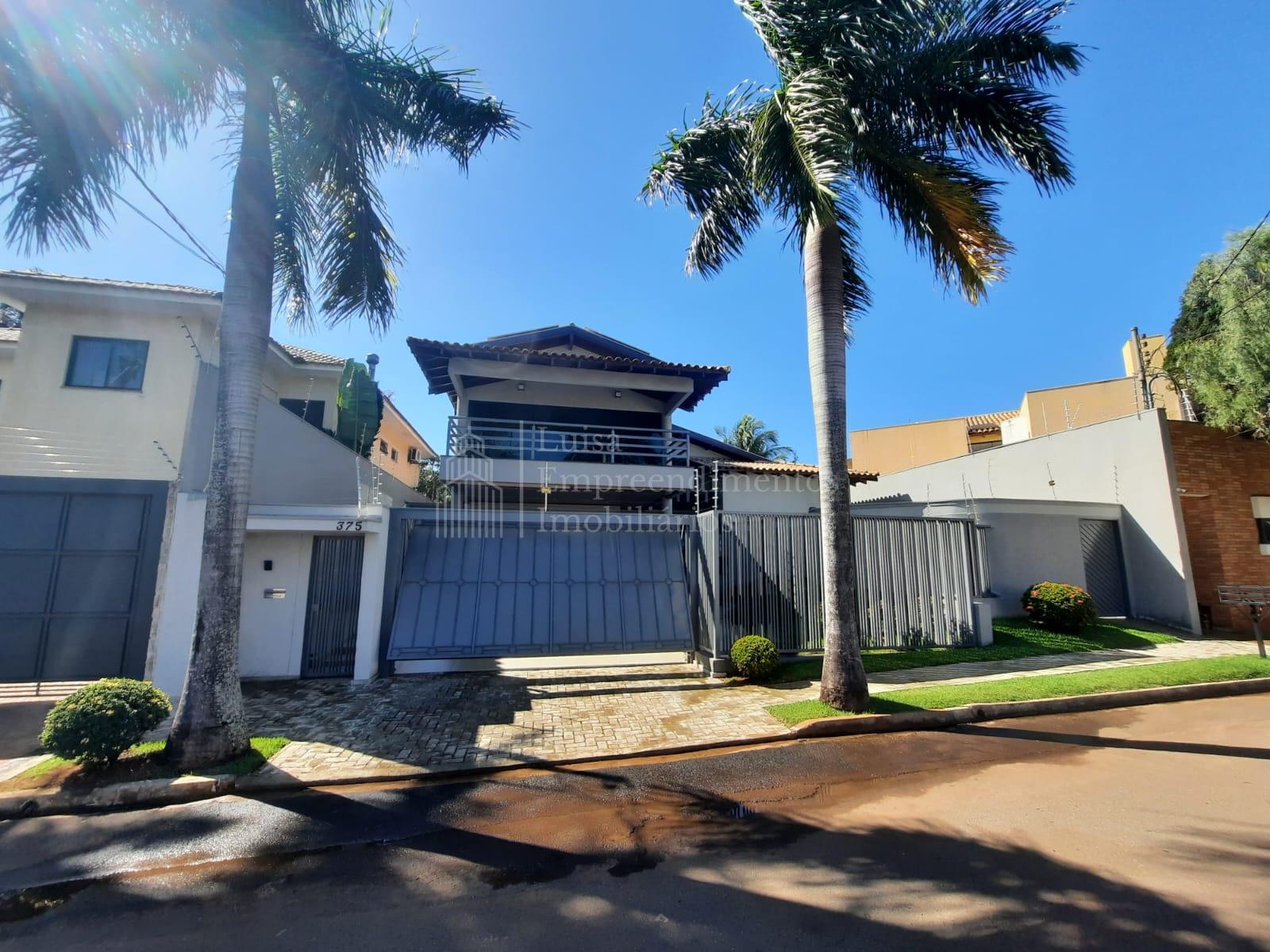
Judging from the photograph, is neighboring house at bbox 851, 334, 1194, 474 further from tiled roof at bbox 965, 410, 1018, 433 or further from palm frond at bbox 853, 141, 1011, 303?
palm frond at bbox 853, 141, 1011, 303

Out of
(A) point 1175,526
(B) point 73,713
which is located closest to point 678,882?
(B) point 73,713

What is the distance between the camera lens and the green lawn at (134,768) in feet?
15.3

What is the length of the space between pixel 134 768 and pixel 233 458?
3028mm

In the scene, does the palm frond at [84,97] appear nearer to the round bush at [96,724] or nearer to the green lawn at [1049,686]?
the round bush at [96,724]

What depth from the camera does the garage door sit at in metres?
8.07

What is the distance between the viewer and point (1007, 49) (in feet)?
21.7

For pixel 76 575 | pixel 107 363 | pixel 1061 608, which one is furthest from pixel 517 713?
pixel 1061 608

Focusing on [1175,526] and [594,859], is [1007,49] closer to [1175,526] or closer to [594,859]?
[594,859]

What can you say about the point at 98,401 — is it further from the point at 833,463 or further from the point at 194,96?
the point at 833,463

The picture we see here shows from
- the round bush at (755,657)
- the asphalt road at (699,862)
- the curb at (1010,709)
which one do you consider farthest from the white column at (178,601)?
the curb at (1010,709)

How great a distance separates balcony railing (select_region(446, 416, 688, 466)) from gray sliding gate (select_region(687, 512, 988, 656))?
19.7 ft

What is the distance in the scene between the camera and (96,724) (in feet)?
15.3

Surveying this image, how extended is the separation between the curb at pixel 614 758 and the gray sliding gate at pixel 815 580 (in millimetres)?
2597

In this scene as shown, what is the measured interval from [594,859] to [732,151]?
8764 mm
